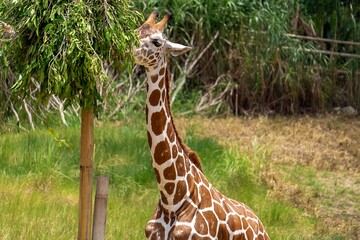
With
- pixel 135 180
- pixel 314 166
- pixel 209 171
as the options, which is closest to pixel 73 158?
pixel 135 180

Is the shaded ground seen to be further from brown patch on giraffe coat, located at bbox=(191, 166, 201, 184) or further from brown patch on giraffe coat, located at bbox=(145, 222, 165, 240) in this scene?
brown patch on giraffe coat, located at bbox=(145, 222, 165, 240)

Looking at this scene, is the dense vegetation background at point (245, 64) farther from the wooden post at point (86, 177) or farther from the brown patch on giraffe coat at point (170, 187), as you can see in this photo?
the wooden post at point (86, 177)

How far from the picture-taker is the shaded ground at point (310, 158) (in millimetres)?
7242

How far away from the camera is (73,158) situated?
760 cm

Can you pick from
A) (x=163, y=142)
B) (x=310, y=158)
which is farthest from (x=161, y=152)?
(x=310, y=158)

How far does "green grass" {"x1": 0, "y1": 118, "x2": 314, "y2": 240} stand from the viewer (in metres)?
5.99

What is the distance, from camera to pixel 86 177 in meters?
3.97

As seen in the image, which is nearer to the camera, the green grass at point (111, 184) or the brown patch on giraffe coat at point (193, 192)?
the brown patch on giraffe coat at point (193, 192)

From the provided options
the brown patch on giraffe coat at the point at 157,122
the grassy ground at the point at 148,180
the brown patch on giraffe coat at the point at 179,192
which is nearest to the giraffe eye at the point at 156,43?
the brown patch on giraffe coat at the point at 157,122

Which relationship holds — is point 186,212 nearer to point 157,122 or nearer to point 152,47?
point 157,122

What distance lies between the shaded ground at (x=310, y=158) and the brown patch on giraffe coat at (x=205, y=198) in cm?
235

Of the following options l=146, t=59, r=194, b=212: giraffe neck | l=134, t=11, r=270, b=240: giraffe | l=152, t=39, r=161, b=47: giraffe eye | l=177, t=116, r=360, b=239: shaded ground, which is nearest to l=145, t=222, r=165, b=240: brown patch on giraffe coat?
l=134, t=11, r=270, b=240: giraffe

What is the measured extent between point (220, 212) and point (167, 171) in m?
0.36

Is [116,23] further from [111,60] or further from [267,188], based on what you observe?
[267,188]
